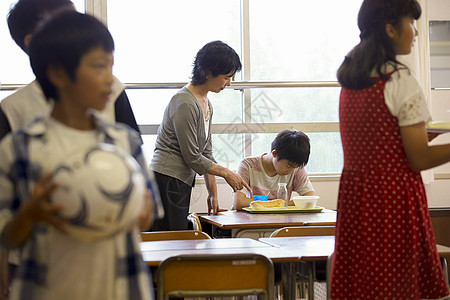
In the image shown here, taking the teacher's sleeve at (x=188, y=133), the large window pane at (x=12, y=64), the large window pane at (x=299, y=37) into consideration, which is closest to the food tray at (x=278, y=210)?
the teacher's sleeve at (x=188, y=133)

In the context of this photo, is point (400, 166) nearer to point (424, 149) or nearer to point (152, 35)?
point (424, 149)

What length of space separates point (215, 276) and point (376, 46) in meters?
1.04

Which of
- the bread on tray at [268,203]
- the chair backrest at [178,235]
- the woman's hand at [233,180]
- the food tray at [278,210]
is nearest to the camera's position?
the chair backrest at [178,235]

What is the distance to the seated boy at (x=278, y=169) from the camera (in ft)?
13.4

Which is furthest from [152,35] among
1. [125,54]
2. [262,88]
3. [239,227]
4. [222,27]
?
[239,227]

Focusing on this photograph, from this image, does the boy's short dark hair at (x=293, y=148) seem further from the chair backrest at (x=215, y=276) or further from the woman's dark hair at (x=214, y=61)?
the chair backrest at (x=215, y=276)

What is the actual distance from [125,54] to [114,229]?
4.36m

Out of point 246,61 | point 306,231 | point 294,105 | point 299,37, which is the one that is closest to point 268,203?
point 306,231

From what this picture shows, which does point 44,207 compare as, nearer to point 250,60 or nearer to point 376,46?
point 376,46

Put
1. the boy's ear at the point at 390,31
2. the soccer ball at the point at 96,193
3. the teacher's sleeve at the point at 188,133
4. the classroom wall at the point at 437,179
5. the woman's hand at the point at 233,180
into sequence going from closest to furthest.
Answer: the soccer ball at the point at 96,193 → the boy's ear at the point at 390,31 → the teacher's sleeve at the point at 188,133 → the woman's hand at the point at 233,180 → the classroom wall at the point at 437,179

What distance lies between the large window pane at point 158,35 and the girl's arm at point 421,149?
380 cm

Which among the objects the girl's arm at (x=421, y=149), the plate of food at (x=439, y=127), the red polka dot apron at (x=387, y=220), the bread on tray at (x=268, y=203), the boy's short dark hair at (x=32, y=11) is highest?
the boy's short dark hair at (x=32, y=11)

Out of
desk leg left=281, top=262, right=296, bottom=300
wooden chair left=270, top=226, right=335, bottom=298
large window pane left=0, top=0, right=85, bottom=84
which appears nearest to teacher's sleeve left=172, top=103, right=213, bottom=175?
wooden chair left=270, top=226, right=335, bottom=298

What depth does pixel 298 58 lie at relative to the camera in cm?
551
